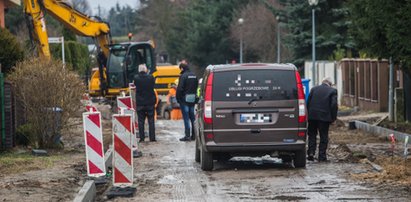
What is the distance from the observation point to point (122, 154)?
40.3 ft

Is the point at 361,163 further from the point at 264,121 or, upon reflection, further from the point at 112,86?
the point at 112,86

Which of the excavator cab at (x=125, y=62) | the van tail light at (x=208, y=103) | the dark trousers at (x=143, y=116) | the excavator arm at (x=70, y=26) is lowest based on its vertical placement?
the dark trousers at (x=143, y=116)

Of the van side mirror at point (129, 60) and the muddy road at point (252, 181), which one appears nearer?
the muddy road at point (252, 181)

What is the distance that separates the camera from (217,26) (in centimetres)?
7869

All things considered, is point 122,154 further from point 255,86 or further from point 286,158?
point 286,158

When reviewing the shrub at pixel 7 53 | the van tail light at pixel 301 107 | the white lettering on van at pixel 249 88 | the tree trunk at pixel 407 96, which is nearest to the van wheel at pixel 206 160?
the white lettering on van at pixel 249 88

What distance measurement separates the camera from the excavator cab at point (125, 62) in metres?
34.5

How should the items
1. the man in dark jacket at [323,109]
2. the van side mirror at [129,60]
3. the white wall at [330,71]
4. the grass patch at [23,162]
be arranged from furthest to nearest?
the white wall at [330,71]
the van side mirror at [129,60]
the man in dark jacket at [323,109]
the grass patch at [23,162]

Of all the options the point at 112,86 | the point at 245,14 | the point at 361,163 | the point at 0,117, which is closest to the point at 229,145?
the point at 361,163

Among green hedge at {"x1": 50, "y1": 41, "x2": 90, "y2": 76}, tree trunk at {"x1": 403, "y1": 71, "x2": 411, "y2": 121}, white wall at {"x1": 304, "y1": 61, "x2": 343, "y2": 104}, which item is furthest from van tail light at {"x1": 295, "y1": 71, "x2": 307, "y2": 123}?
white wall at {"x1": 304, "y1": 61, "x2": 343, "y2": 104}

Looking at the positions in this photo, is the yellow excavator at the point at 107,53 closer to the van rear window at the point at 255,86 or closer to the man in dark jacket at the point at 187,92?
the man in dark jacket at the point at 187,92

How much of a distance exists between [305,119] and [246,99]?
107cm

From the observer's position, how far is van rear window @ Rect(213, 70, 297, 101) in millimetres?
14906

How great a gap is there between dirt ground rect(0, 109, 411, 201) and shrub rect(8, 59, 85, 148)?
64 centimetres
